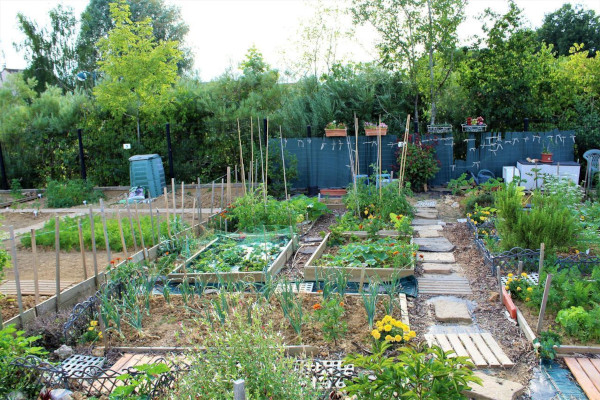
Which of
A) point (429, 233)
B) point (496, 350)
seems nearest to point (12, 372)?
point (496, 350)

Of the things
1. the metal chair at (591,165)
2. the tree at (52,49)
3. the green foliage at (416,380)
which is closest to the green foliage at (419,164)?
the metal chair at (591,165)

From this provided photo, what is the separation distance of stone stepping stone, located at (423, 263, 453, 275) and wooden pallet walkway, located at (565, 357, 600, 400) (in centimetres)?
187

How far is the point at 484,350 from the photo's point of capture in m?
3.33

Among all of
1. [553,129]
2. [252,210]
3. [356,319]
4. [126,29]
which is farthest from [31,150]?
[553,129]

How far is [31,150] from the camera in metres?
11.2

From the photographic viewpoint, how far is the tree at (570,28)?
20.4m

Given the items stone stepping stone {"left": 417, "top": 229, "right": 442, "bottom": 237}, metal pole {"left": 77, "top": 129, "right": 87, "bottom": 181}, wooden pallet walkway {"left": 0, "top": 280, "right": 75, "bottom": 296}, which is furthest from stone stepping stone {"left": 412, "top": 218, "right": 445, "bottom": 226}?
metal pole {"left": 77, "top": 129, "right": 87, "bottom": 181}

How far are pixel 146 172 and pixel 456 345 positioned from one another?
25.5ft

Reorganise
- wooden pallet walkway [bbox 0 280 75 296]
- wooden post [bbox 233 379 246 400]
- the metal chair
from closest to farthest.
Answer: wooden post [bbox 233 379 246 400] < wooden pallet walkway [bbox 0 280 75 296] < the metal chair

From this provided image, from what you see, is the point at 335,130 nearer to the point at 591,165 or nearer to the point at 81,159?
the point at 591,165

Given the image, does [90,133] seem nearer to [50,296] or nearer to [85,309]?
[50,296]

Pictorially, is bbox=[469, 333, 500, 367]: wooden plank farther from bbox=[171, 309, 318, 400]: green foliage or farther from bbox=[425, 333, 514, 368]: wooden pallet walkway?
bbox=[171, 309, 318, 400]: green foliage

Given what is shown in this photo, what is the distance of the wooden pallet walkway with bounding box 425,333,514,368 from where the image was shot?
317cm

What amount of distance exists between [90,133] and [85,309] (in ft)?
26.7
